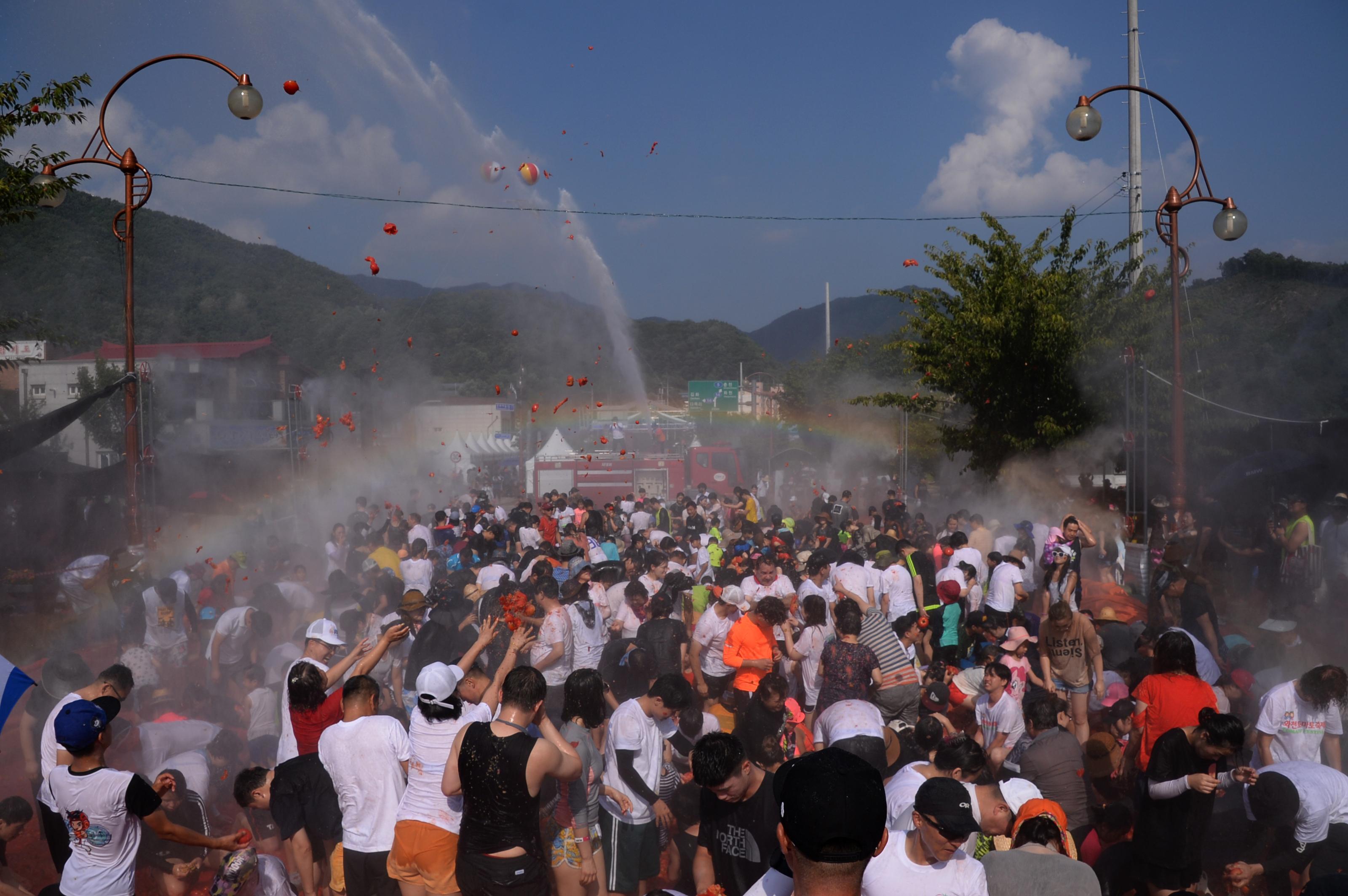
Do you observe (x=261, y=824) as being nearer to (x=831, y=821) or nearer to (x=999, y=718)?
(x=831, y=821)

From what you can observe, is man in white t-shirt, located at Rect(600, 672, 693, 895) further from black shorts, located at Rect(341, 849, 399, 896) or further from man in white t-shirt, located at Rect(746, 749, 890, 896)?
man in white t-shirt, located at Rect(746, 749, 890, 896)

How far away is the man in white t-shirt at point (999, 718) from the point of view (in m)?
5.39

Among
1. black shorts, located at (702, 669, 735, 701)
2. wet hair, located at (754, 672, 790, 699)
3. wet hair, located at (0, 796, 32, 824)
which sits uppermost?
wet hair, located at (754, 672, 790, 699)

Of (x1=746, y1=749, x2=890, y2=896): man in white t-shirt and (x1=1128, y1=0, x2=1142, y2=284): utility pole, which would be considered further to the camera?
(x1=1128, y1=0, x2=1142, y2=284): utility pole

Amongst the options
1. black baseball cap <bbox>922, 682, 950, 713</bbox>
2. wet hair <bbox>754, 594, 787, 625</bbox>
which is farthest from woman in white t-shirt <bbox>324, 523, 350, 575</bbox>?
black baseball cap <bbox>922, 682, 950, 713</bbox>

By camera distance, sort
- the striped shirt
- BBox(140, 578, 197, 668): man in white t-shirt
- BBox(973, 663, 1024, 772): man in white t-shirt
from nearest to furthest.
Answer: BBox(973, 663, 1024, 772): man in white t-shirt → the striped shirt → BBox(140, 578, 197, 668): man in white t-shirt

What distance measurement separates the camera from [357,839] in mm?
4055

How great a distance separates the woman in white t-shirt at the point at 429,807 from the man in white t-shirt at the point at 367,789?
78 millimetres

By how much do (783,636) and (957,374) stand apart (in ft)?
37.3

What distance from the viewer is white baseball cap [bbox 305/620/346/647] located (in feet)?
17.0

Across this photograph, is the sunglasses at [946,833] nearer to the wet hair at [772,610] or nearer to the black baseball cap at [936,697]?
the black baseball cap at [936,697]

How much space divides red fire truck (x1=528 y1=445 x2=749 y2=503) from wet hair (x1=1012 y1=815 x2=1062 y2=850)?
2131 centimetres

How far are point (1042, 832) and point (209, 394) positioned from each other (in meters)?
36.5

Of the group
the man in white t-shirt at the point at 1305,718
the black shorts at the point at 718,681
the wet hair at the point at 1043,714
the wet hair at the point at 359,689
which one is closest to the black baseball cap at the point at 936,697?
the wet hair at the point at 1043,714
